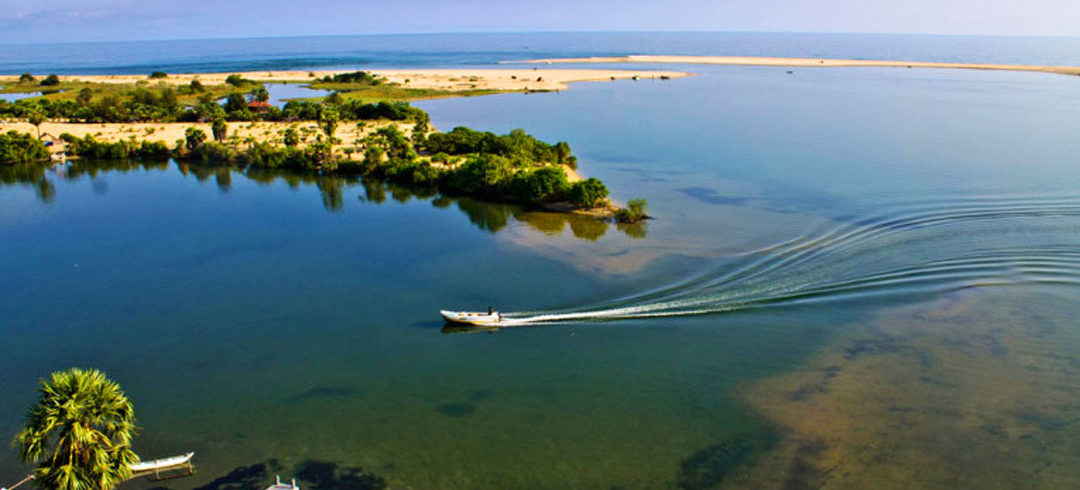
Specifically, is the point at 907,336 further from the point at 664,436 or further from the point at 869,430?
the point at 664,436

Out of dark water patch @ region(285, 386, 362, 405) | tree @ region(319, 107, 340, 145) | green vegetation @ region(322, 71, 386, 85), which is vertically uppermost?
green vegetation @ region(322, 71, 386, 85)

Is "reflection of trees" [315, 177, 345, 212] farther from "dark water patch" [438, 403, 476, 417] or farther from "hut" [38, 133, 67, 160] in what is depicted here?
"hut" [38, 133, 67, 160]

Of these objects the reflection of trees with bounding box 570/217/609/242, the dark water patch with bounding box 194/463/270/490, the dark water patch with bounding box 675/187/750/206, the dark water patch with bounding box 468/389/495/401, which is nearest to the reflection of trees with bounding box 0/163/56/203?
the reflection of trees with bounding box 570/217/609/242

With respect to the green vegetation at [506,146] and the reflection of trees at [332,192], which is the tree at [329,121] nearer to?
the reflection of trees at [332,192]

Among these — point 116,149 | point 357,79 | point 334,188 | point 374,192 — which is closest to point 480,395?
point 374,192

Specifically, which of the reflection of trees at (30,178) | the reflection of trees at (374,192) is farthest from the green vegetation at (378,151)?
the reflection of trees at (30,178)

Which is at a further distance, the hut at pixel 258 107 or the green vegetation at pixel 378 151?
the hut at pixel 258 107
